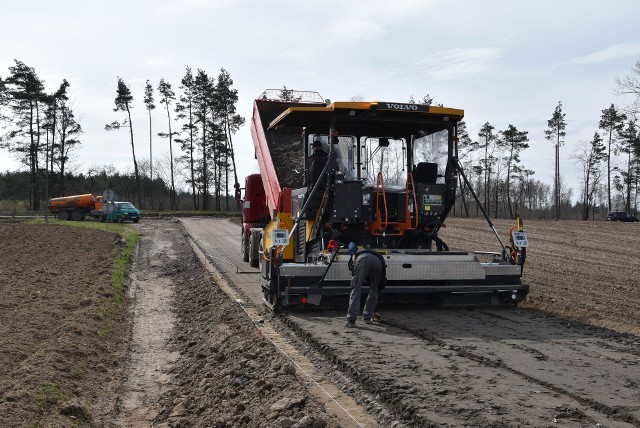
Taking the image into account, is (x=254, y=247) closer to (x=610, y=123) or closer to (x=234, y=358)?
(x=234, y=358)

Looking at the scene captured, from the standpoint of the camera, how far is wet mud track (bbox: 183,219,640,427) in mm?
5254

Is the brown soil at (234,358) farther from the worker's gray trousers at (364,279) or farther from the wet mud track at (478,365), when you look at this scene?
the worker's gray trousers at (364,279)

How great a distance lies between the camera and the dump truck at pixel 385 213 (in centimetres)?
994

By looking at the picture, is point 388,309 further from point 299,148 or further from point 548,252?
point 548,252

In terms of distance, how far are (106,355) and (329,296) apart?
11.3 feet

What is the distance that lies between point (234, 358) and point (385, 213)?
143 inches

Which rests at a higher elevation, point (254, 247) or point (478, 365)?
point (254, 247)

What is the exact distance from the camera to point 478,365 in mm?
6754

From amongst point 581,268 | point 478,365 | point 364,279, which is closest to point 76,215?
point 581,268

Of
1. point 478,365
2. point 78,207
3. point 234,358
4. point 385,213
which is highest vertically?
point 78,207

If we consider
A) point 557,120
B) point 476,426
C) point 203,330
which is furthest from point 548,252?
point 557,120

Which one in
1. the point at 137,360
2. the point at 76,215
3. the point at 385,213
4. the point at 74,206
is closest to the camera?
the point at 137,360

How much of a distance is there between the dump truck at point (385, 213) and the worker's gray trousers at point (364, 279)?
1.56ft

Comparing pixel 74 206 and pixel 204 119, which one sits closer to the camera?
pixel 74 206
